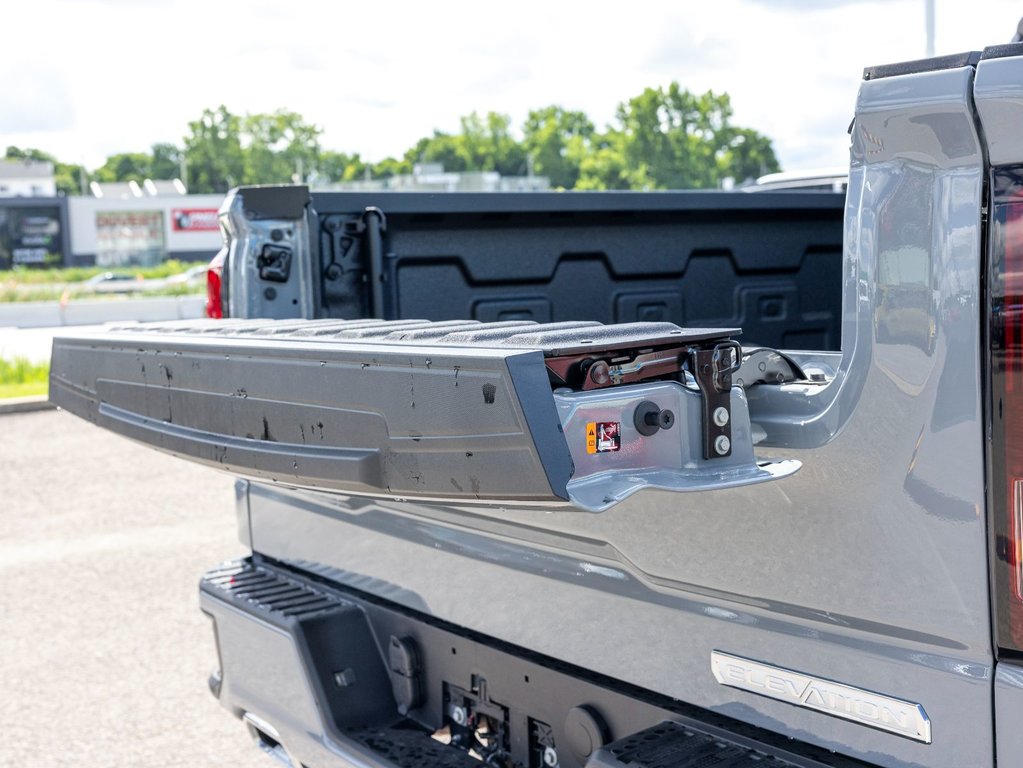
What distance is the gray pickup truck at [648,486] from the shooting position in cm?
156

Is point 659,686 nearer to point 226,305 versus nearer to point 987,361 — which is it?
point 987,361

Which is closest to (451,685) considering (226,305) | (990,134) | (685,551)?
(685,551)

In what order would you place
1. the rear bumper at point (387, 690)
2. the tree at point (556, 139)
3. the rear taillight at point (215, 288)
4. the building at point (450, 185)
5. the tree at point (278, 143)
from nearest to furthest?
the rear bumper at point (387, 690) → the rear taillight at point (215, 288) → the building at point (450, 185) → the tree at point (556, 139) → the tree at point (278, 143)

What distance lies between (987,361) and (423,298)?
1895 millimetres

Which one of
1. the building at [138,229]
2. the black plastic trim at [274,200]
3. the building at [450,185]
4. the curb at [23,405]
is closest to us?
the black plastic trim at [274,200]

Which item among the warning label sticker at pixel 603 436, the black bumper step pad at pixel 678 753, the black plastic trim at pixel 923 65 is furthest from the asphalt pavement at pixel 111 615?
the black plastic trim at pixel 923 65

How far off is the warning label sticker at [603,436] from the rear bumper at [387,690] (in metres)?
0.66

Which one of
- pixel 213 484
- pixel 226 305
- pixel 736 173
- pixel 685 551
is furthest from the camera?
pixel 736 173

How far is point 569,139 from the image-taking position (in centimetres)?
7012

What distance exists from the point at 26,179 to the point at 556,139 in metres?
51.6

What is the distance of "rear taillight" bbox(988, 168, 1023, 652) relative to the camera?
1.51m

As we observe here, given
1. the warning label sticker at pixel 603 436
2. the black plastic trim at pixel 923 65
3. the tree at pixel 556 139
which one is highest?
the tree at pixel 556 139

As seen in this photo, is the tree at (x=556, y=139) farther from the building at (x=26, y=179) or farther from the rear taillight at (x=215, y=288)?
the rear taillight at (x=215, y=288)

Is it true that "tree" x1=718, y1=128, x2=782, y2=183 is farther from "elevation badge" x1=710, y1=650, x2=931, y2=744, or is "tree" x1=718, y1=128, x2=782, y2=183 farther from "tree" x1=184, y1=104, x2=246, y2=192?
"tree" x1=184, y1=104, x2=246, y2=192
